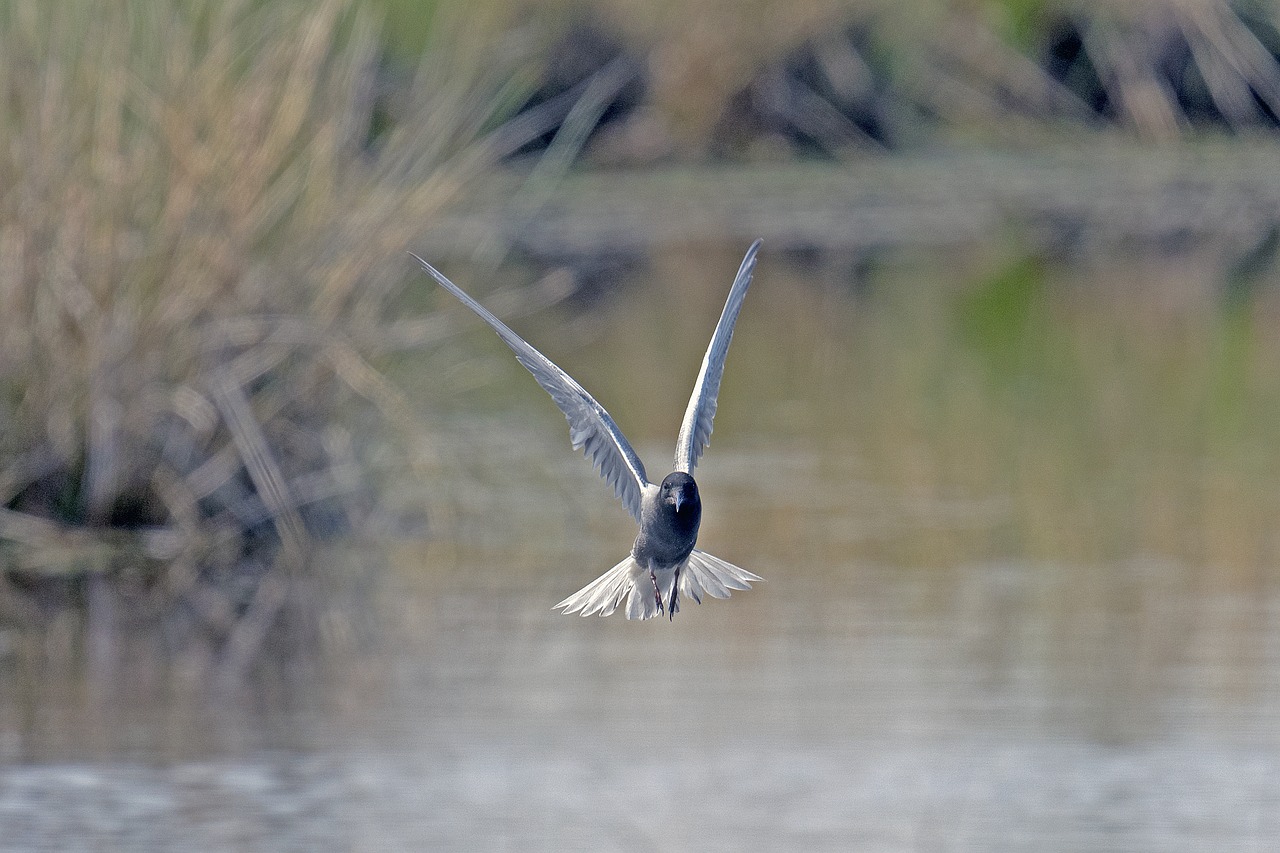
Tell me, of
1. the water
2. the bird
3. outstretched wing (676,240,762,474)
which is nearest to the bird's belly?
the bird

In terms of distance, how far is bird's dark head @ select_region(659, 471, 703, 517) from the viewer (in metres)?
4.48

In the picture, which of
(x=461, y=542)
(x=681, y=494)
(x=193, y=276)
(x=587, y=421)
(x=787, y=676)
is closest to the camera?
(x=681, y=494)

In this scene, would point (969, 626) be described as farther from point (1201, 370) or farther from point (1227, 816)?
point (1201, 370)

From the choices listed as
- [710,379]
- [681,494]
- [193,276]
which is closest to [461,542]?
[193,276]

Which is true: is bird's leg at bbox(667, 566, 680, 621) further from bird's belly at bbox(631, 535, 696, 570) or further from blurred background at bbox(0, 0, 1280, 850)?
blurred background at bbox(0, 0, 1280, 850)

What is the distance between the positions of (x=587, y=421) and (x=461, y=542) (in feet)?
17.4

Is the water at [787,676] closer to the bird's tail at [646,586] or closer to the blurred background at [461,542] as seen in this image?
the blurred background at [461,542]

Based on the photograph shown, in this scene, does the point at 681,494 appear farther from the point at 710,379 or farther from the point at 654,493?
the point at 710,379

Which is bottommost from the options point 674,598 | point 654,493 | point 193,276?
point 674,598

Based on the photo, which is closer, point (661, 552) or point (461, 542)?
point (661, 552)

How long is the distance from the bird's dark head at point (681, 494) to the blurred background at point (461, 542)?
93.2 inches

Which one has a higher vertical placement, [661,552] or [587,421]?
[587,421]

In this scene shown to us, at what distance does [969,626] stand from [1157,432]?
4.23 metres

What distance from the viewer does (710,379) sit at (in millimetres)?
4887
